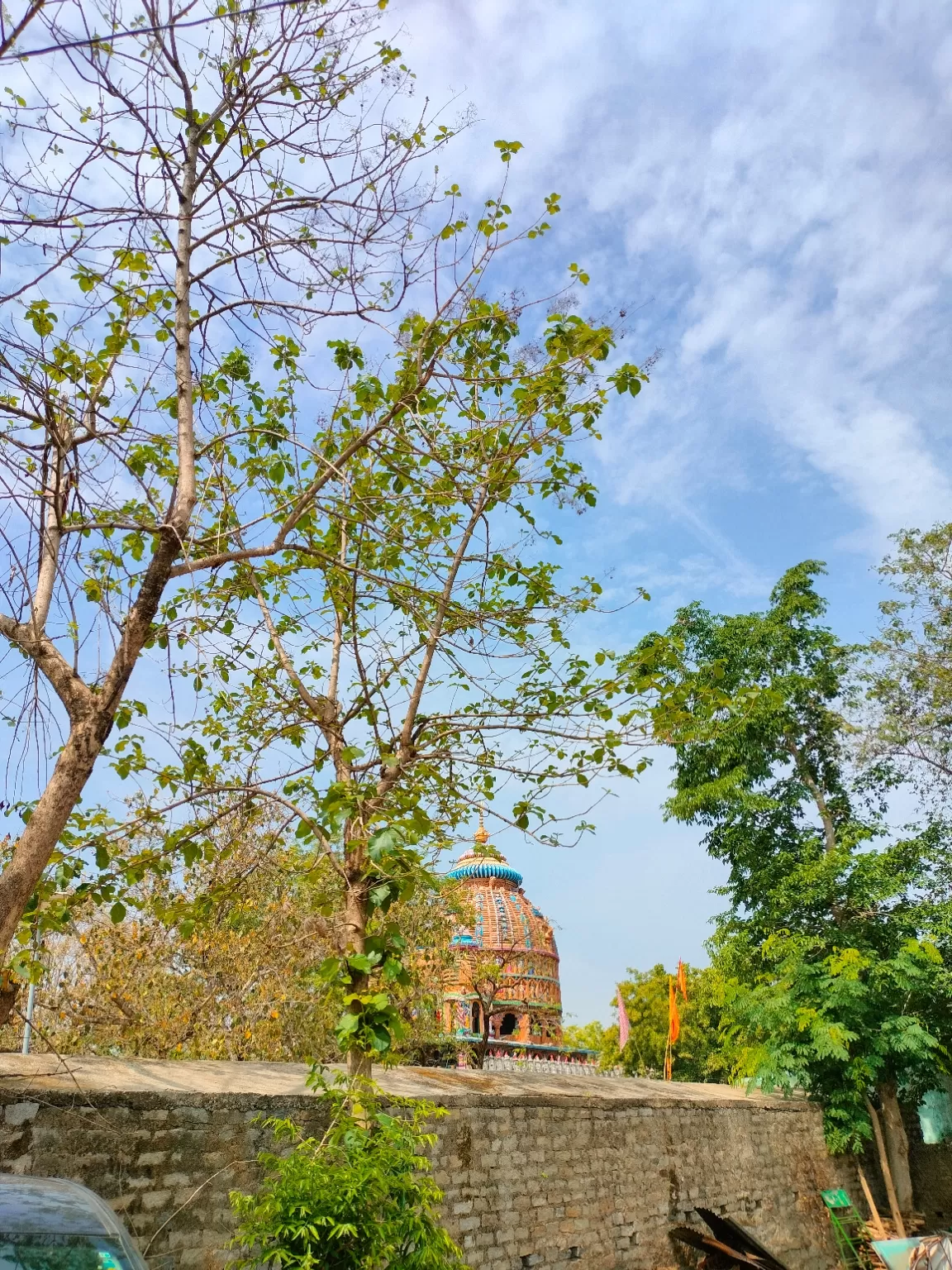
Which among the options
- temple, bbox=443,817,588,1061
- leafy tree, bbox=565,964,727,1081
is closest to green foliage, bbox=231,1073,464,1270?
temple, bbox=443,817,588,1061

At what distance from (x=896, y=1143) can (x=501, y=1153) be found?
6.99m

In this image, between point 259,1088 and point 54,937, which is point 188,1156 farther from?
point 54,937

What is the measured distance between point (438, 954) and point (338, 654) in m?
7.56

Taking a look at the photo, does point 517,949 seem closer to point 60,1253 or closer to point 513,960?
point 513,960

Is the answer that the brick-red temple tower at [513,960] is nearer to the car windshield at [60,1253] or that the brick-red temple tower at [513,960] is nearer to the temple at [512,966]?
the temple at [512,966]

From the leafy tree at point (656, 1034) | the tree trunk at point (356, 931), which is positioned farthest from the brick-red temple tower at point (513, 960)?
the tree trunk at point (356, 931)

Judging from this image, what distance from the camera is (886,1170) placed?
10.8 metres

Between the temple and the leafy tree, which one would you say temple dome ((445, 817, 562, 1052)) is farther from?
the leafy tree

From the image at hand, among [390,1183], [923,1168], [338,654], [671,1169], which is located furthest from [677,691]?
[923,1168]

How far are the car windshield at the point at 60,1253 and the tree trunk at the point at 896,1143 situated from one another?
35.8 feet

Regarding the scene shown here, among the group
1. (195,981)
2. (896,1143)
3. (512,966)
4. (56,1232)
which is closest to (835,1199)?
(896,1143)

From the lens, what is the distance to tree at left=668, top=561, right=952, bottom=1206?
10.6 metres

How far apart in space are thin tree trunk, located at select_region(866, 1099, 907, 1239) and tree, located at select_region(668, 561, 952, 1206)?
0.39ft

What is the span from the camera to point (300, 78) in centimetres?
422
